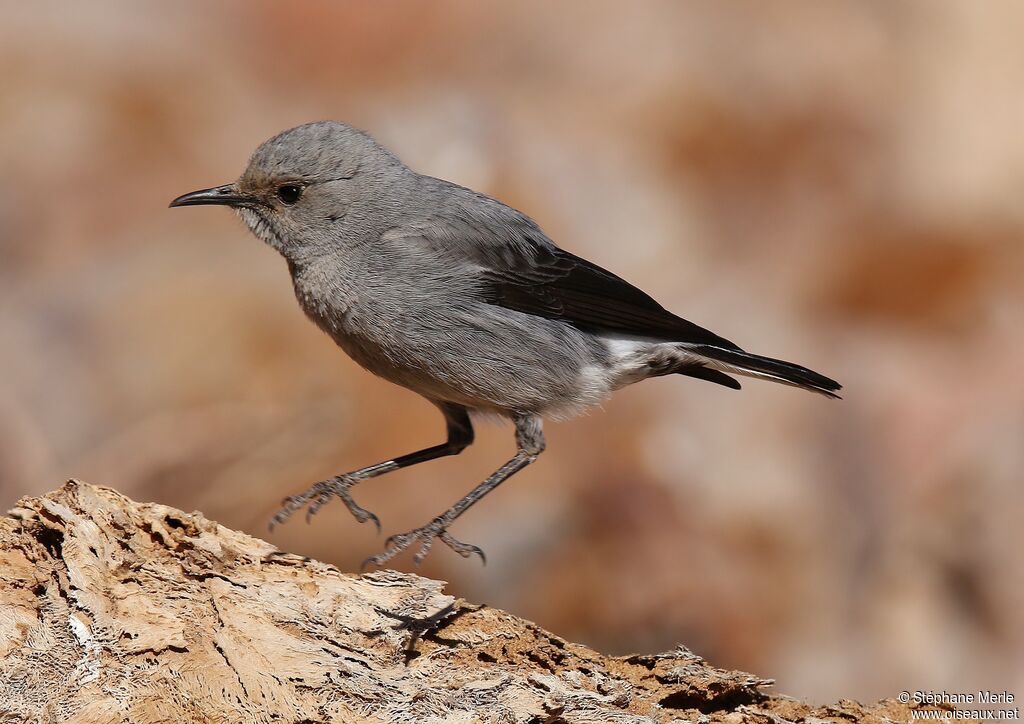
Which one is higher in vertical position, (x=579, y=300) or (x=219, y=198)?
(x=579, y=300)

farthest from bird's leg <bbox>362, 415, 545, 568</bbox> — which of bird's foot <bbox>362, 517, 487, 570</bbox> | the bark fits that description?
the bark

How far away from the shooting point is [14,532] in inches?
147

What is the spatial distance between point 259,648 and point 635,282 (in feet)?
20.7

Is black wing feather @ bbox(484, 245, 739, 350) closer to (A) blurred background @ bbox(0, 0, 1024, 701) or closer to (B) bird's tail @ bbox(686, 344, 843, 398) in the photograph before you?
(B) bird's tail @ bbox(686, 344, 843, 398)

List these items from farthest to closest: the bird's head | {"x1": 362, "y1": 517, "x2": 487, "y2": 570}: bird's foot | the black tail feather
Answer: the black tail feather
the bird's head
{"x1": 362, "y1": 517, "x2": 487, "y2": 570}: bird's foot

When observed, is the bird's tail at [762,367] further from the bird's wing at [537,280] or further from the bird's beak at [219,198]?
the bird's beak at [219,198]

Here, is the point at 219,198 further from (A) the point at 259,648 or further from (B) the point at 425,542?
(A) the point at 259,648

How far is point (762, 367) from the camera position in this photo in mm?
5039

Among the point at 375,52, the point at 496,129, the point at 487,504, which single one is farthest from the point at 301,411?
the point at 375,52

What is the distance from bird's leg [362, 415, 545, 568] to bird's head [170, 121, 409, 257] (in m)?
1.20

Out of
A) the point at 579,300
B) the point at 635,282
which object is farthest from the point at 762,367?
the point at 635,282

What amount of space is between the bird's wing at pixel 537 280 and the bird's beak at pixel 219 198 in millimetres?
682

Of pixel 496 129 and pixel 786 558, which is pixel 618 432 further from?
pixel 496 129

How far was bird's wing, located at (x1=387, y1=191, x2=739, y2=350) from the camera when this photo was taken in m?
4.95
